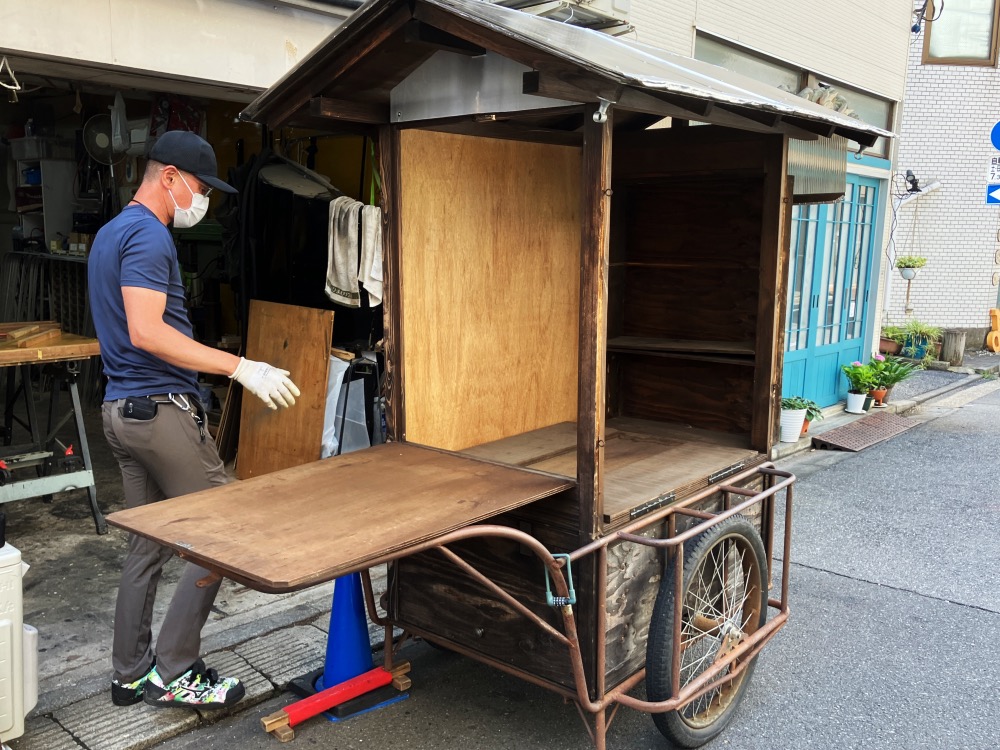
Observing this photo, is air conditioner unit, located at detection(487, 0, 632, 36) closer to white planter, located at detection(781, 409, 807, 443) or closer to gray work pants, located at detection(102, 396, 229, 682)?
gray work pants, located at detection(102, 396, 229, 682)

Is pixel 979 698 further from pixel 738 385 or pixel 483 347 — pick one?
pixel 483 347

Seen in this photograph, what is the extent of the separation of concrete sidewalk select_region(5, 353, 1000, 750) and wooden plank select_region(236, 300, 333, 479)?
0.99 m

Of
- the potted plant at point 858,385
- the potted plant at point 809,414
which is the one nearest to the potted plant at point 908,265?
the potted plant at point 858,385

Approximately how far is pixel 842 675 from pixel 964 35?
13442 mm

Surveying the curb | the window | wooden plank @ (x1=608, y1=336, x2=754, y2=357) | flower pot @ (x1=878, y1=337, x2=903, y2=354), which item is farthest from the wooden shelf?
the window

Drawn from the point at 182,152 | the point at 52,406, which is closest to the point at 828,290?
the point at 52,406

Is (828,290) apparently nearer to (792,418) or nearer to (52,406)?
(792,418)

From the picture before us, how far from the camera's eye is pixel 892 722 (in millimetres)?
3516

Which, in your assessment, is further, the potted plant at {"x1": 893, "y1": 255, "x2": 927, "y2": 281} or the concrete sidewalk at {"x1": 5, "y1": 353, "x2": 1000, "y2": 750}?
the potted plant at {"x1": 893, "y1": 255, "x2": 927, "y2": 281}

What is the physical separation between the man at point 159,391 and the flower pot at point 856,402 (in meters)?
Answer: 7.98

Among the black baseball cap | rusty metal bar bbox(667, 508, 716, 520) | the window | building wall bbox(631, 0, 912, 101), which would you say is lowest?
rusty metal bar bbox(667, 508, 716, 520)

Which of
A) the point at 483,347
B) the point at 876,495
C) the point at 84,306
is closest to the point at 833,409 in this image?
the point at 876,495

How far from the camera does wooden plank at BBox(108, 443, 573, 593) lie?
226cm

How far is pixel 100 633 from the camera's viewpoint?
4.08 m
